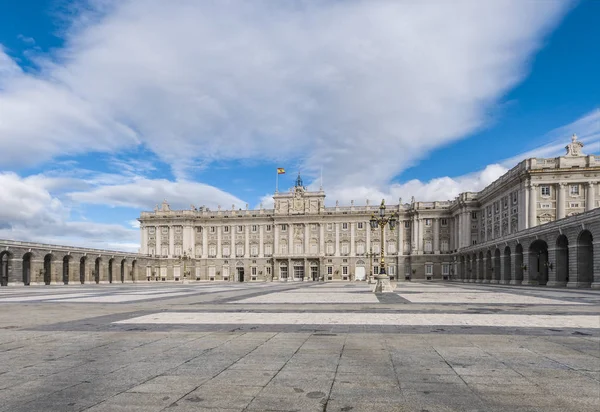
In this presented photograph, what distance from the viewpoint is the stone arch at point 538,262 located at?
1873 inches

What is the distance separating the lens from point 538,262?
52.0 metres

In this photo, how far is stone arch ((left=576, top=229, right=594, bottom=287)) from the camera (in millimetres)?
38469

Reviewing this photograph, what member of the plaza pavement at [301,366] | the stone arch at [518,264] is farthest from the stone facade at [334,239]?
the plaza pavement at [301,366]

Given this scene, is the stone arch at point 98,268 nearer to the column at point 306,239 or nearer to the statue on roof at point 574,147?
the column at point 306,239

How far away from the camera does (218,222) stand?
318 ft

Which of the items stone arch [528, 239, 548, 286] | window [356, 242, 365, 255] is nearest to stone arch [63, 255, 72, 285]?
window [356, 242, 365, 255]

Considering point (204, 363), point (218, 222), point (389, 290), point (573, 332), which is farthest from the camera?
point (218, 222)

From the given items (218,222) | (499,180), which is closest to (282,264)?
(218,222)

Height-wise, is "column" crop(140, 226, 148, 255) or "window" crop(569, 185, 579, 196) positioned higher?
"window" crop(569, 185, 579, 196)

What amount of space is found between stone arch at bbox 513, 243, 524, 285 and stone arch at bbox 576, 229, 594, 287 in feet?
37.6

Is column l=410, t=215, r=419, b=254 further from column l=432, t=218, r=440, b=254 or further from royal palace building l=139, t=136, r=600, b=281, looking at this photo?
column l=432, t=218, r=440, b=254

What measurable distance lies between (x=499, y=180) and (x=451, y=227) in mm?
21521

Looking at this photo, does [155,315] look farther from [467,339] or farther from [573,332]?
[573,332]

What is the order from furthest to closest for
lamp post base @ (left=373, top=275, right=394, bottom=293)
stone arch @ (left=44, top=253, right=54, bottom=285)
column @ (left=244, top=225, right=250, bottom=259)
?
column @ (left=244, top=225, right=250, bottom=259) → stone arch @ (left=44, top=253, right=54, bottom=285) → lamp post base @ (left=373, top=275, right=394, bottom=293)
